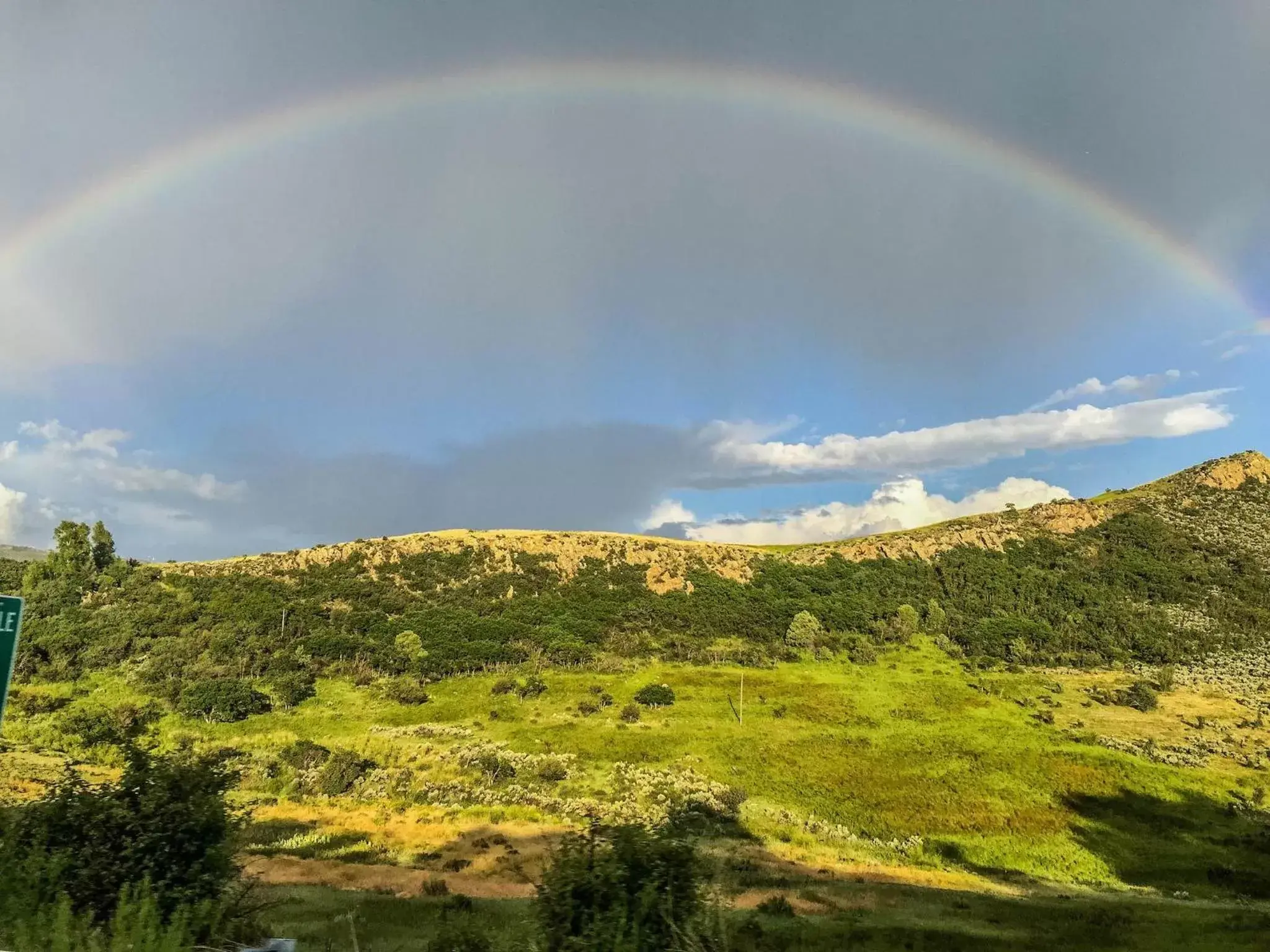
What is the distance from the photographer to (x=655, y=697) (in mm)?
70125

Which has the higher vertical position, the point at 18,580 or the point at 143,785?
the point at 18,580

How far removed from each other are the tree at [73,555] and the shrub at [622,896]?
100668 mm

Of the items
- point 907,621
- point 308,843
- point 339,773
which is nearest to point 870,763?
point 907,621

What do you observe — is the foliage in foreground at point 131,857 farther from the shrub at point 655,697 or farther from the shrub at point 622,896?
the shrub at point 655,697

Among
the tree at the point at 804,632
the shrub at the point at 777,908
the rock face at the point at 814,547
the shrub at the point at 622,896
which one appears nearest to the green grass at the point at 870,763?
the tree at the point at 804,632

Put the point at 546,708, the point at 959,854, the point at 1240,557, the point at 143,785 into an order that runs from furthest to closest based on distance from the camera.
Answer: the point at 1240,557 → the point at 546,708 → the point at 959,854 → the point at 143,785

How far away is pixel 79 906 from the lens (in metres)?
14.9

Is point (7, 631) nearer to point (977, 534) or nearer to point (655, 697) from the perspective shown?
point (655, 697)

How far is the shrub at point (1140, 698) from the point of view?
6886cm

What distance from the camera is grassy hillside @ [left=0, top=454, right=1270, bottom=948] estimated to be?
116 ft

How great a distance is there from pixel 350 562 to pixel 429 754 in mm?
56947

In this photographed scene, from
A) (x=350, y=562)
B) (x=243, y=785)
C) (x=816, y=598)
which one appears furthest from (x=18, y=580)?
(x=816, y=598)

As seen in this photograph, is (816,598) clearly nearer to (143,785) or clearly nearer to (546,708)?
(546,708)

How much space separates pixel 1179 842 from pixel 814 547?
92190 millimetres
